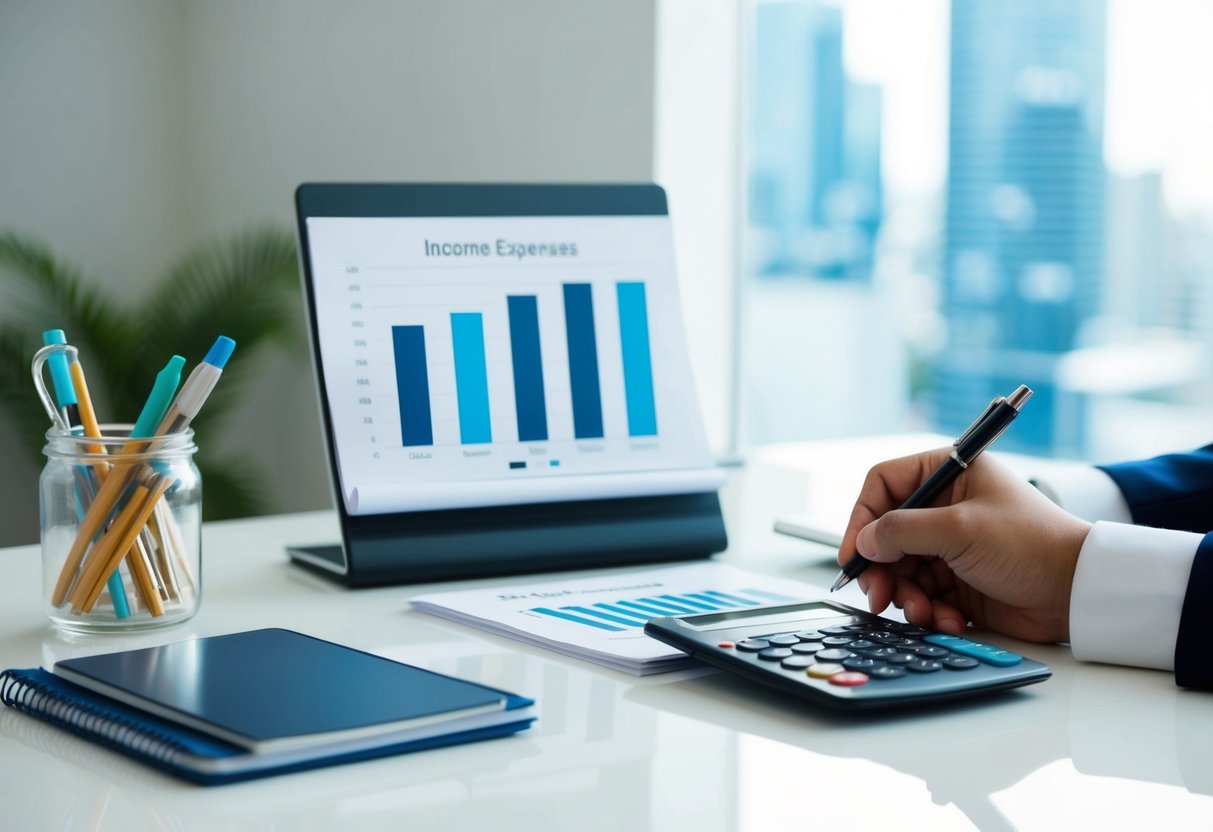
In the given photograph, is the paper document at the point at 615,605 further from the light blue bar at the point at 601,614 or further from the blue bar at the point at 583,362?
the blue bar at the point at 583,362

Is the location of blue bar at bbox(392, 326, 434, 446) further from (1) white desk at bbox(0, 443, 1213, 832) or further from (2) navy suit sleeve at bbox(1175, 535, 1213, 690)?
(2) navy suit sleeve at bbox(1175, 535, 1213, 690)

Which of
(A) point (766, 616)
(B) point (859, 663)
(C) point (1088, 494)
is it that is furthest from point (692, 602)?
(C) point (1088, 494)

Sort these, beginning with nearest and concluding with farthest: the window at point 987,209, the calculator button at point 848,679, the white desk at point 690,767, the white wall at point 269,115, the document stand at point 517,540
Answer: the white desk at point 690,767 → the calculator button at point 848,679 → the document stand at point 517,540 → the white wall at point 269,115 → the window at point 987,209

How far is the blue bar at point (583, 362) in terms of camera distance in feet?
3.67

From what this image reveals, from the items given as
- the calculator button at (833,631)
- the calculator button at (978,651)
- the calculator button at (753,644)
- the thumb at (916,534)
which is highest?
the thumb at (916,534)

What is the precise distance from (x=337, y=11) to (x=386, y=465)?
206 cm

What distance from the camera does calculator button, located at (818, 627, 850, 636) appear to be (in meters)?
0.75

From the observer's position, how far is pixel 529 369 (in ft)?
3.62

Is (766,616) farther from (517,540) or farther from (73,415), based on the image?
(73,415)

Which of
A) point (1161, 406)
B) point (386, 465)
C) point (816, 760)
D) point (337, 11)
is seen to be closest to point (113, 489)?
point (386, 465)

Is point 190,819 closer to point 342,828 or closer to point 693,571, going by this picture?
point 342,828

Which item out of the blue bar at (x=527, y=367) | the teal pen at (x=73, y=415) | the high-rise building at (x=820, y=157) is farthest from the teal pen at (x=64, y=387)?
the high-rise building at (x=820, y=157)

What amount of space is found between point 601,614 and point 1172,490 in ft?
1.70

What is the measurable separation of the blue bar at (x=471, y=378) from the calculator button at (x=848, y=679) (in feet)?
1.55
